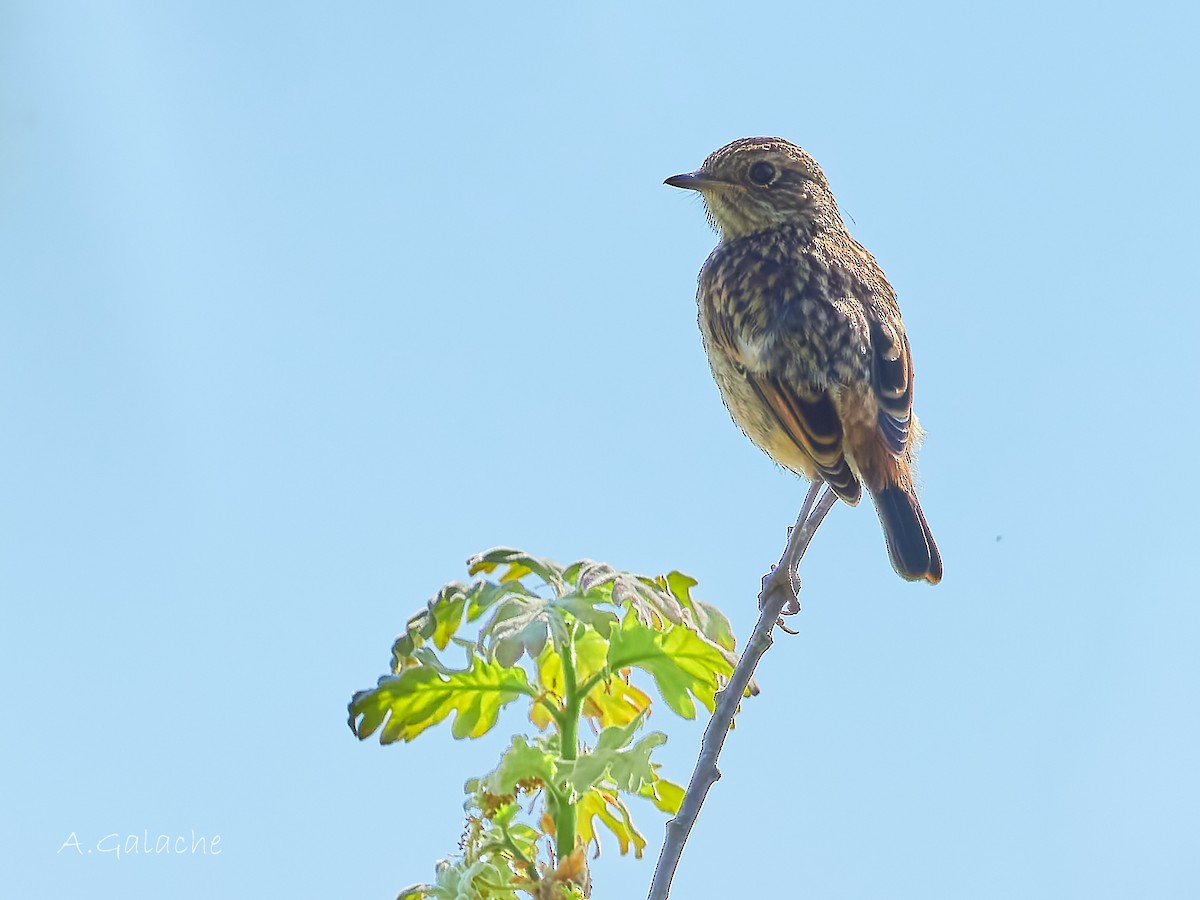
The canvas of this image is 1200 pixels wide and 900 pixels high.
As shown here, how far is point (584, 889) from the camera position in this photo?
2.01 metres

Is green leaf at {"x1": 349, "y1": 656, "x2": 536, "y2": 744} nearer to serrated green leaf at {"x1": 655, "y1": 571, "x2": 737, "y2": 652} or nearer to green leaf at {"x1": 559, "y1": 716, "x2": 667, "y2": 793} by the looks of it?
green leaf at {"x1": 559, "y1": 716, "x2": 667, "y2": 793}

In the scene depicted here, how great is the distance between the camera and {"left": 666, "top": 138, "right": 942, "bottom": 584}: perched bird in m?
4.73

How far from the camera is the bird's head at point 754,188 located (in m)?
5.78

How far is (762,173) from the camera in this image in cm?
584

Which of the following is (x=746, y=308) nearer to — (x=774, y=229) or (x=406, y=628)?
(x=774, y=229)

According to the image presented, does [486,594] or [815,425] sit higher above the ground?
[815,425]

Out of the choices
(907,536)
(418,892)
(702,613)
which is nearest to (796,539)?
(907,536)

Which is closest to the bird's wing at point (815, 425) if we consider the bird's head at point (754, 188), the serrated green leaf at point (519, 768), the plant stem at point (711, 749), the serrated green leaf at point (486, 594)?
the bird's head at point (754, 188)

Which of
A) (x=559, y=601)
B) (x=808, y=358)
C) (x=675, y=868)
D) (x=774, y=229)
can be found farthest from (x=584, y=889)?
(x=774, y=229)

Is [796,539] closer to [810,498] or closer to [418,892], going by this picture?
[810,498]

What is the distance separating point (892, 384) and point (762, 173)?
1372 mm

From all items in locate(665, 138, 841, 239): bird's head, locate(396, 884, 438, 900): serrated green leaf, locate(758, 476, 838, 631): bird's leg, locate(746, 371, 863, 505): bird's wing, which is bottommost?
locate(396, 884, 438, 900): serrated green leaf

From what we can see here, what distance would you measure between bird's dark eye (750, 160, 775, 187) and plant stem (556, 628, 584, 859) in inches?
154

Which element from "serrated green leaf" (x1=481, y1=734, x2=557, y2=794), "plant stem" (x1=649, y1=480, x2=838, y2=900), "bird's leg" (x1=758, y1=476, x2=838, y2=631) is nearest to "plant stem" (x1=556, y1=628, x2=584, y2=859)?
"serrated green leaf" (x1=481, y1=734, x2=557, y2=794)
